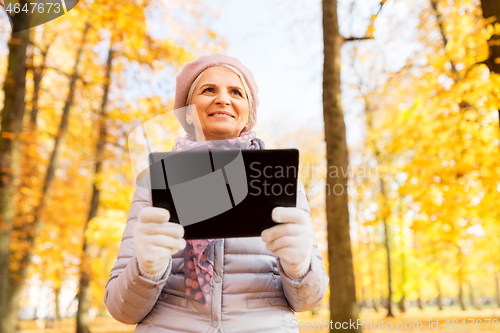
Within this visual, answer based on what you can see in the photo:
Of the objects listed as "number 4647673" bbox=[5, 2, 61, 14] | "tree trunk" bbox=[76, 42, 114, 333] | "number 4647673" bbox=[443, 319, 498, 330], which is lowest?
"number 4647673" bbox=[443, 319, 498, 330]

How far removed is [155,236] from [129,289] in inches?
11.1

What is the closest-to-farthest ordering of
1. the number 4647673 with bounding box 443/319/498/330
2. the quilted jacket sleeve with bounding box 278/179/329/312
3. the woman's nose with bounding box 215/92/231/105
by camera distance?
the quilted jacket sleeve with bounding box 278/179/329/312 < the woman's nose with bounding box 215/92/231/105 < the number 4647673 with bounding box 443/319/498/330

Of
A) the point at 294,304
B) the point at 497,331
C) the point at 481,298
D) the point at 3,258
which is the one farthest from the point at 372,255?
the point at 481,298

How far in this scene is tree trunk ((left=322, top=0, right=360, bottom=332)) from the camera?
436 cm

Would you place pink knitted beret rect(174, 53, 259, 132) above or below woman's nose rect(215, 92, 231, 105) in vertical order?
above

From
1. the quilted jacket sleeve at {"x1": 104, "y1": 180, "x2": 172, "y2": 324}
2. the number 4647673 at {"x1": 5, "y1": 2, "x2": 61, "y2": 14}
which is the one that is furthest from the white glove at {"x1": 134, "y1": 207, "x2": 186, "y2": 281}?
the number 4647673 at {"x1": 5, "y1": 2, "x2": 61, "y2": 14}

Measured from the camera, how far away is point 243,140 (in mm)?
1583

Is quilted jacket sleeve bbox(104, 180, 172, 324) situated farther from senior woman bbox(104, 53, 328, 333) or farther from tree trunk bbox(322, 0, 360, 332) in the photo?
tree trunk bbox(322, 0, 360, 332)

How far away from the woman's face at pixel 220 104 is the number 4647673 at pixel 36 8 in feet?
14.5

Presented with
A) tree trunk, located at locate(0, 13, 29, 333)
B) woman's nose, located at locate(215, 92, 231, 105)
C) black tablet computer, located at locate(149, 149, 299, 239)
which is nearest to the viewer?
black tablet computer, located at locate(149, 149, 299, 239)

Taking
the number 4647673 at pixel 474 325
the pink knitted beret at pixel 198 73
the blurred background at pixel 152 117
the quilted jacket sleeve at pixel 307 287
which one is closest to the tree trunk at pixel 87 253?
the blurred background at pixel 152 117

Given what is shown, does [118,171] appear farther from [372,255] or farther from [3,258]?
[372,255]

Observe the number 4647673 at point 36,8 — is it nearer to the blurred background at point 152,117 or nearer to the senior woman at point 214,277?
the blurred background at point 152,117

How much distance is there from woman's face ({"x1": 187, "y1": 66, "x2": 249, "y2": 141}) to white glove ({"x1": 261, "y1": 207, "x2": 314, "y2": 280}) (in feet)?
2.12
